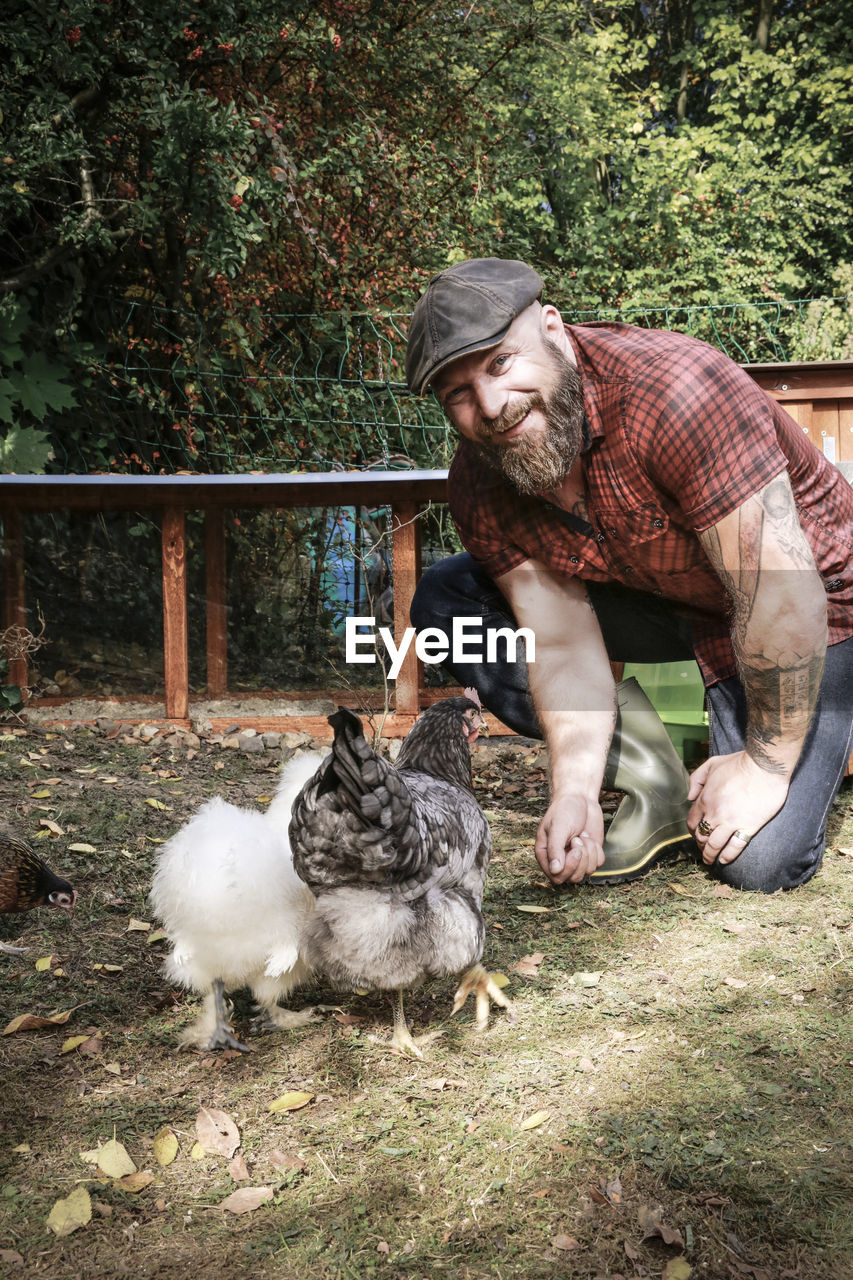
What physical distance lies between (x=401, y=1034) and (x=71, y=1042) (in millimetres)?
778

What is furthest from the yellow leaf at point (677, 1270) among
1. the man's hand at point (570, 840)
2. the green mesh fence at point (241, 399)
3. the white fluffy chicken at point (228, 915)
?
the green mesh fence at point (241, 399)

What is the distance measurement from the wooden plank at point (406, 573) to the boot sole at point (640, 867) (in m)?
2.21

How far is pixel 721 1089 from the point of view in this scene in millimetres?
1916

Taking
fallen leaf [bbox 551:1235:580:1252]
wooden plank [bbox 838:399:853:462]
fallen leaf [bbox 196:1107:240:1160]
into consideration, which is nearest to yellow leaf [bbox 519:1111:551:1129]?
fallen leaf [bbox 551:1235:580:1252]

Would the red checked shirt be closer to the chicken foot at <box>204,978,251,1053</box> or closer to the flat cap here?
the flat cap

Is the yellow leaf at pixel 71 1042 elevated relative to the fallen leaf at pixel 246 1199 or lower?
elevated

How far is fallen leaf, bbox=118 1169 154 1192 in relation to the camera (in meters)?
1.71

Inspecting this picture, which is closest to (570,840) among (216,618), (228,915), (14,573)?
(228,915)

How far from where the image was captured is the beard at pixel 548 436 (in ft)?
8.19

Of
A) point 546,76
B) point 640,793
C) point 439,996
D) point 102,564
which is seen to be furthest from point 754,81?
point 439,996

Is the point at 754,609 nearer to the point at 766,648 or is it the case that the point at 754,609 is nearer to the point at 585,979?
the point at 766,648

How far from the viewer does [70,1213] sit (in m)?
1.63

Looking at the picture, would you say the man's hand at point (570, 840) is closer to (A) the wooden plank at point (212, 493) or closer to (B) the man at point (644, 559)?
(B) the man at point (644, 559)

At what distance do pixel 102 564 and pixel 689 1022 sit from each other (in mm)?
4273
